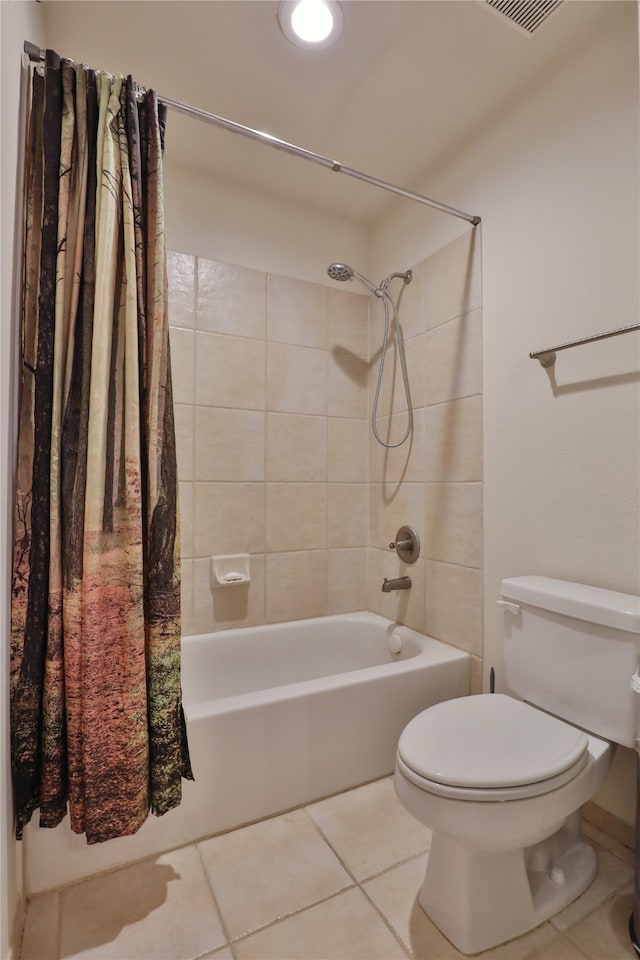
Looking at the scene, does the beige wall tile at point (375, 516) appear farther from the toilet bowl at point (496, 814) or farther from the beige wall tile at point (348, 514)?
the toilet bowl at point (496, 814)

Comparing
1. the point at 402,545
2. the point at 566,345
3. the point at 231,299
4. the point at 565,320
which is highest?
the point at 231,299

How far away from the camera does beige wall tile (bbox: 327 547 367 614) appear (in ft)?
7.84

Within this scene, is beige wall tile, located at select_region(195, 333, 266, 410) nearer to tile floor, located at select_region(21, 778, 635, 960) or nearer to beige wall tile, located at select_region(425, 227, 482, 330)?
beige wall tile, located at select_region(425, 227, 482, 330)

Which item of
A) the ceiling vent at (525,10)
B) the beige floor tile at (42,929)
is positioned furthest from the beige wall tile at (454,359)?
the beige floor tile at (42,929)

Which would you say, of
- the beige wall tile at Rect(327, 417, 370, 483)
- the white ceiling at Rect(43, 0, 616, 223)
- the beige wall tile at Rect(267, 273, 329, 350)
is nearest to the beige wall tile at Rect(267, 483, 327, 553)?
the beige wall tile at Rect(327, 417, 370, 483)

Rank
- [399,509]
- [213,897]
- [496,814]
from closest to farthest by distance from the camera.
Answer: [496,814] → [213,897] → [399,509]

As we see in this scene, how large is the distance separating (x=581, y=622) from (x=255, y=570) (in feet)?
4.42

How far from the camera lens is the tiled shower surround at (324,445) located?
1923mm

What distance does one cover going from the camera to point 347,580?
243 centimetres

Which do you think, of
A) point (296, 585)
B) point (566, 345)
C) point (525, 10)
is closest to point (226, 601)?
point (296, 585)

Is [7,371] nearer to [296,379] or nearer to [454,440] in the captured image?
[296,379]

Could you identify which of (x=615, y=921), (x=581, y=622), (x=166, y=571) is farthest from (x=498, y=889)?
(x=166, y=571)

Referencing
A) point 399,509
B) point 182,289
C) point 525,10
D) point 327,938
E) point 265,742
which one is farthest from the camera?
point 399,509

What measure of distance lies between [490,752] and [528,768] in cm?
9
